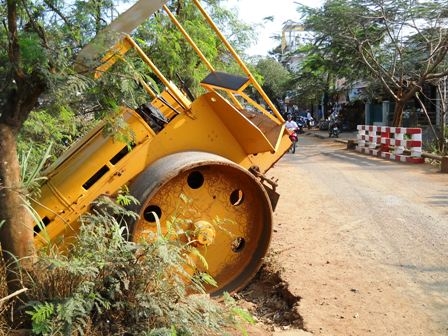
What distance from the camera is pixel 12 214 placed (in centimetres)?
Answer: 325

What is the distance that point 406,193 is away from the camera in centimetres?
951

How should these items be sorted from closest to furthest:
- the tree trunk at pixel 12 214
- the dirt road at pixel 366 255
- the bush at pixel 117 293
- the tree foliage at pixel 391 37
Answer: the bush at pixel 117 293, the tree trunk at pixel 12 214, the dirt road at pixel 366 255, the tree foliage at pixel 391 37

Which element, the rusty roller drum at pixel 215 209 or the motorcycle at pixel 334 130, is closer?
the rusty roller drum at pixel 215 209

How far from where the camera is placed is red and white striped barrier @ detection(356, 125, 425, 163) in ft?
48.6

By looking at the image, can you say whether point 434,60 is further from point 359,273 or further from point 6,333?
point 6,333

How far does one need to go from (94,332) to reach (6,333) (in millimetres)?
484

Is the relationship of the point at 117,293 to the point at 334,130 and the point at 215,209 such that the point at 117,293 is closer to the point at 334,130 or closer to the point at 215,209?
the point at 215,209

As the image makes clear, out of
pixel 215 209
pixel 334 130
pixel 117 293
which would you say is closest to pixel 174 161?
pixel 215 209

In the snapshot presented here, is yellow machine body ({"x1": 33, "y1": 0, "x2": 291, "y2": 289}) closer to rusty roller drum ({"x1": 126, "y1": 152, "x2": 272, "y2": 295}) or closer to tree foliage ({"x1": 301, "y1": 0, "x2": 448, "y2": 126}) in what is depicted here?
rusty roller drum ({"x1": 126, "y1": 152, "x2": 272, "y2": 295})

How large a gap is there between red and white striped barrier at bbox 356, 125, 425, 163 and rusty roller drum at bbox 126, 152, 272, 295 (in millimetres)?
10766

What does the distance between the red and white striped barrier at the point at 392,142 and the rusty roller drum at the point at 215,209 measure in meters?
10.8

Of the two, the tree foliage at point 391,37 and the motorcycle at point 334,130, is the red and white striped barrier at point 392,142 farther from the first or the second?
the motorcycle at point 334,130

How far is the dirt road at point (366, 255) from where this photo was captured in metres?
4.32

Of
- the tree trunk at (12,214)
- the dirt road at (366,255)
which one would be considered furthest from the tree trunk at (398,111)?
the tree trunk at (12,214)
